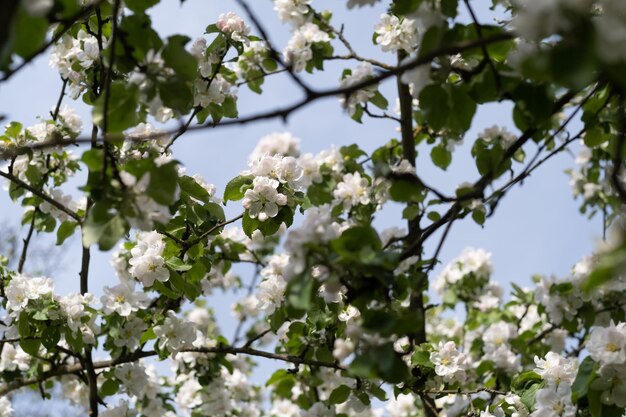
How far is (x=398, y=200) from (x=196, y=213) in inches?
46.4

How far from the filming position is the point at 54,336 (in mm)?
2635

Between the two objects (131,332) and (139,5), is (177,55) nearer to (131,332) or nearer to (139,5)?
(139,5)

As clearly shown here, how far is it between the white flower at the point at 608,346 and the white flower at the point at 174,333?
157cm

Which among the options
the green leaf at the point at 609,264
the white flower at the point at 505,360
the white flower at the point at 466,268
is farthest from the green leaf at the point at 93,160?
the white flower at the point at 466,268

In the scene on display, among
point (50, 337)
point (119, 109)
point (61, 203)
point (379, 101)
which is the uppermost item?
point (379, 101)

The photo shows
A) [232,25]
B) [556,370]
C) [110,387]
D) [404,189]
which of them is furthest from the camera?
[110,387]

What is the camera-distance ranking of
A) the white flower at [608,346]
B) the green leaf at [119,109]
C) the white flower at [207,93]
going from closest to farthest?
the green leaf at [119,109] < the white flower at [608,346] < the white flower at [207,93]

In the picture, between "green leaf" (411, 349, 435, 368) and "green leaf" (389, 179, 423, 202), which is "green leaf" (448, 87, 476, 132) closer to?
"green leaf" (389, 179, 423, 202)

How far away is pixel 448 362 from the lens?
2.48 meters

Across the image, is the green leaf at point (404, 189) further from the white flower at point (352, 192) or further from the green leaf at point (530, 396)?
the white flower at point (352, 192)

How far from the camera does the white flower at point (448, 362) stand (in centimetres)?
247

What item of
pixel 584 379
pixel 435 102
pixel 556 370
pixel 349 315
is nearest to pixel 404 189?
pixel 435 102

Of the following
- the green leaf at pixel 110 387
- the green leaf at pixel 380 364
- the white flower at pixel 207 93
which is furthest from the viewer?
the green leaf at pixel 110 387

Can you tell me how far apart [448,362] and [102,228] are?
1424 mm
